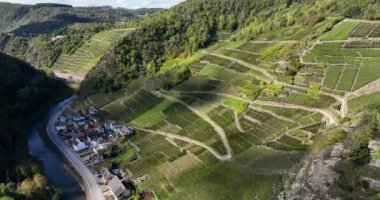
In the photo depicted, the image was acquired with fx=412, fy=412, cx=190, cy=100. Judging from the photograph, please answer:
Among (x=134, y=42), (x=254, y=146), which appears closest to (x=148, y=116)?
(x=254, y=146)

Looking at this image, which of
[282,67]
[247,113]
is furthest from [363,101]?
[282,67]

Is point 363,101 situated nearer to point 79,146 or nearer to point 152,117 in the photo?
point 152,117

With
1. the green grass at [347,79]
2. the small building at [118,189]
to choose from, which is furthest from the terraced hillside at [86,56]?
the green grass at [347,79]

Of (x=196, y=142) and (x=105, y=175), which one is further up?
(x=196, y=142)

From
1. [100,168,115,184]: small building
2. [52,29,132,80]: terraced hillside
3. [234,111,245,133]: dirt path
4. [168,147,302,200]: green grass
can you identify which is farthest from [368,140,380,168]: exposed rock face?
[52,29,132,80]: terraced hillside

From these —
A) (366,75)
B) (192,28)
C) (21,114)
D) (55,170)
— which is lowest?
(55,170)
